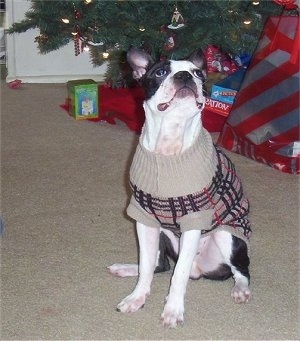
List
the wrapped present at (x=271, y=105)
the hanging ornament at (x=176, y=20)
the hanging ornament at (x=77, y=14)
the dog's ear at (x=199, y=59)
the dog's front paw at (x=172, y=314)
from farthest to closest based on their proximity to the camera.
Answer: the hanging ornament at (x=77, y=14), the hanging ornament at (x=176, y=20), the wrapped present at (x=271, y=105), the dog's ear at (x=199, y=59), the dog's front paw at (x=172, y=314)

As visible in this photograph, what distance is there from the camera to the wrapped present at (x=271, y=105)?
106 inches

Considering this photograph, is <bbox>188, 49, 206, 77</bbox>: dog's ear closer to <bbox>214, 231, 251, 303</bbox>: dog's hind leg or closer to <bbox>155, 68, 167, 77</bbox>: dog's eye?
<bbox>155, 68, 167, 77</bbox>: dog's eye

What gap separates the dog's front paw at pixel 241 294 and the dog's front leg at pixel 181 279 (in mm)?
172

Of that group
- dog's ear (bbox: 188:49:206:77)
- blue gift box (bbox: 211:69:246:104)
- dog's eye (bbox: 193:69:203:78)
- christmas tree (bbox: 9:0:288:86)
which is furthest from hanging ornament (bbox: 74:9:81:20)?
dog's eye (bbox: 193:69:203:78)

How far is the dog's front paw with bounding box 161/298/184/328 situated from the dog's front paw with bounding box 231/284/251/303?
0.18m

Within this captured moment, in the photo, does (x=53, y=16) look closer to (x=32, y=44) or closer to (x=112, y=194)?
(x=32, y=44)

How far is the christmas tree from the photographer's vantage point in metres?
3.03

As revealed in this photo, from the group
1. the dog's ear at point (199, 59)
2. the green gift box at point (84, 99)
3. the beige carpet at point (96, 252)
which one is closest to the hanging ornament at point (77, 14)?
the green gift box at point (84, 99)

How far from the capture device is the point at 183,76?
5.38 ft

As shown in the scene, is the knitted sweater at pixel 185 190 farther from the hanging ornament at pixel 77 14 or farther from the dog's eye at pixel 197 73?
the hanging ornament at pixel 77 14

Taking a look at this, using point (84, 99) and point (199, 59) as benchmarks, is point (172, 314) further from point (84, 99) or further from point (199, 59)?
point (84, 99)

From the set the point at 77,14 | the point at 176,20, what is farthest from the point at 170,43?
the point at 77,14

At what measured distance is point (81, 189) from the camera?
8.17 feet

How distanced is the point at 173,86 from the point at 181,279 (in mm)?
513
